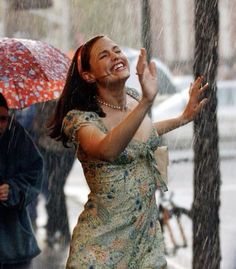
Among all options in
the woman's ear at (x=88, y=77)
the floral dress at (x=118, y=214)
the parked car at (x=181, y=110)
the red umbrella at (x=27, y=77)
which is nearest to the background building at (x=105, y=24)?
the parked car at (x=181, y=110)

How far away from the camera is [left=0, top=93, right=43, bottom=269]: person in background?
5.48m

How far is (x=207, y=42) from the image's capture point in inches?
267

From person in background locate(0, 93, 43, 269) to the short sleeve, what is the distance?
3.38 feet

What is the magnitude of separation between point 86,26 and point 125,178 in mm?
17369

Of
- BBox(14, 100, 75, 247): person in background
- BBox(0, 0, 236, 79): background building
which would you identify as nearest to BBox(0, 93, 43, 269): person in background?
BBox(14, 100, 75, 247): person in background

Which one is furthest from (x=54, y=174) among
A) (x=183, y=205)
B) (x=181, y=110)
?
(x=181, y=110)

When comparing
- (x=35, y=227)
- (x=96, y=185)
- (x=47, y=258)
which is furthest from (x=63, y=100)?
(x=35, y=227)

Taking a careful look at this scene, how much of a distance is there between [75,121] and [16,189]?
119 centimetres

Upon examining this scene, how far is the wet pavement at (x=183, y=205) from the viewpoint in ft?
28.1

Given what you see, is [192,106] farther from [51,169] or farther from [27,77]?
[51,169]

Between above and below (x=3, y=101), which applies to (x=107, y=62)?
above

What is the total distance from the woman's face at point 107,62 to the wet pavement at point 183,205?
3.73m

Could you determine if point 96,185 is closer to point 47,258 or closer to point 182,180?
point 47,258

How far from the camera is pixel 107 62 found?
453cm
